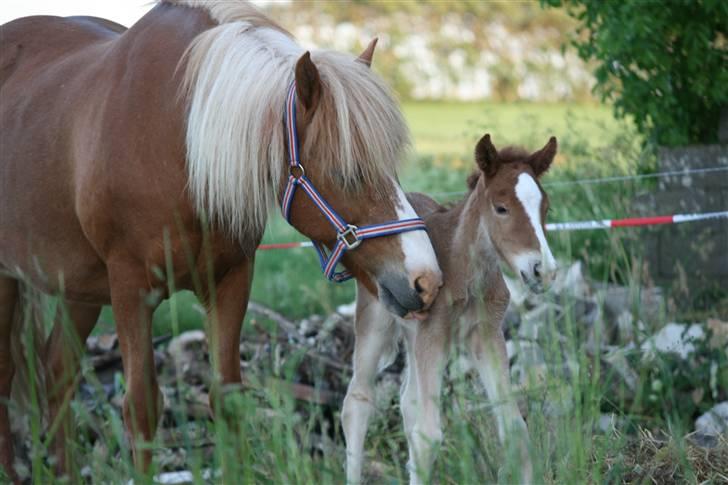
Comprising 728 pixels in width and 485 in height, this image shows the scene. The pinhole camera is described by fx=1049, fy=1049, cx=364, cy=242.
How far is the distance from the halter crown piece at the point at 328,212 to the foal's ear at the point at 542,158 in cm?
48

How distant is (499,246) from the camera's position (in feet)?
11.5

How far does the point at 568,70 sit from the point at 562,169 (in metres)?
11.1

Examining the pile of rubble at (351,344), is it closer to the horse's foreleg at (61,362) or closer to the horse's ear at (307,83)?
the horse's foreleg at (61,362)

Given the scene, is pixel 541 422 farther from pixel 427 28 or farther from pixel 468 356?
pixel 427 28

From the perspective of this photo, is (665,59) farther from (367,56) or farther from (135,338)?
(135,338)

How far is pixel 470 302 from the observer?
3713mm

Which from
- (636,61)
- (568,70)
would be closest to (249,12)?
(636,61)

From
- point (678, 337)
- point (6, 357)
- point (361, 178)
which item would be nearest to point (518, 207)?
point (361, 178)

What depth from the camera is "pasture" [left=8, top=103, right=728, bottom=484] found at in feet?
9.45

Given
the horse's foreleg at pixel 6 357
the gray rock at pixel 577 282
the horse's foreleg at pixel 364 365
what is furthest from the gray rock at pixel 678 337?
the horse's foreleg at pixel 6 357

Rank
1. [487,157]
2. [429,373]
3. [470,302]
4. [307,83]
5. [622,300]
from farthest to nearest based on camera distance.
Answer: [622,300], [470,302], [429,373], [487,157], [307,83]

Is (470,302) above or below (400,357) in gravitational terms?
above

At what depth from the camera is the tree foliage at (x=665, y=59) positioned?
5750 mm

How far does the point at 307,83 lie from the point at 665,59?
3265mm
